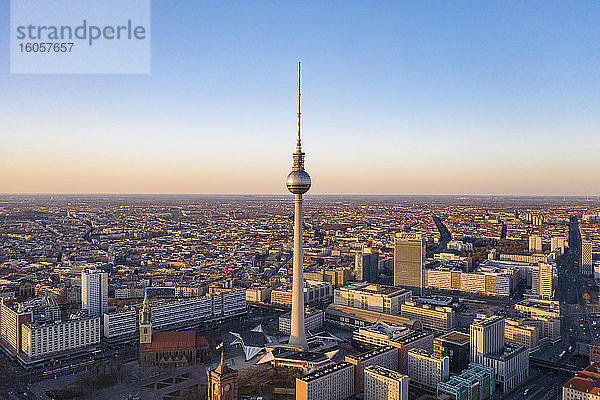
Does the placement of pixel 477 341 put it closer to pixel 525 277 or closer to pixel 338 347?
pixel 338 347

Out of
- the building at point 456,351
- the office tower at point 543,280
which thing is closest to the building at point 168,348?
the building at point 456,351

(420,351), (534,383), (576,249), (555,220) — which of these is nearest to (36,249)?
(420,351)

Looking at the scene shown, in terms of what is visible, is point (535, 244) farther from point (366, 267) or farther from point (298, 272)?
point (298, 272)

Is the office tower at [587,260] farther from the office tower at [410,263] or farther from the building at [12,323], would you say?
the building at [12,323]

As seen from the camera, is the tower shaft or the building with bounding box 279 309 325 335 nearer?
the tower shaft

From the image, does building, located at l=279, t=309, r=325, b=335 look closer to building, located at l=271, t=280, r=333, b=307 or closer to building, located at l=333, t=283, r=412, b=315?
building, located at l=333, t=283, r=412, b=315

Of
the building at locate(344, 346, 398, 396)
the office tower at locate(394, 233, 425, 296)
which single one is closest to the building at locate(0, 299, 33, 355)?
the building at locate(344, 346, 398, 396)

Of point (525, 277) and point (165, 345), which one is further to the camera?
point (525, 277)
